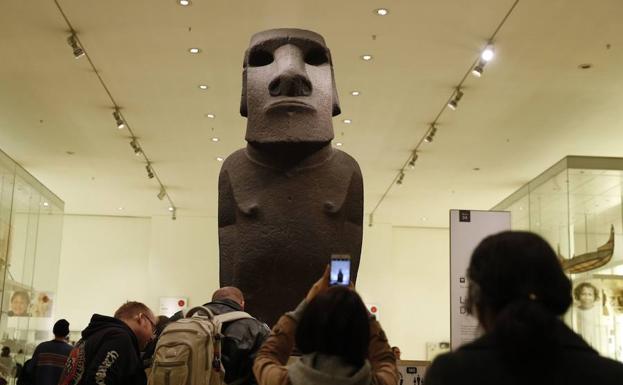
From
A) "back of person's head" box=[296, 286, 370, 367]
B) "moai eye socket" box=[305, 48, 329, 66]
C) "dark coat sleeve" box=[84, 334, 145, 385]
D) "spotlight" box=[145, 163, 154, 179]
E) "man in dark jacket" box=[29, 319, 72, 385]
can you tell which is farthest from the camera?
"spotlight" box=[145, 163, 154, 179]

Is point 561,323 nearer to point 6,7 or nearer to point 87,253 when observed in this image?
point 6,7

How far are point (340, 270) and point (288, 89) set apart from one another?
1869 mm

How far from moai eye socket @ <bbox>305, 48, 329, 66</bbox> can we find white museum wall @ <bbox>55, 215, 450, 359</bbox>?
44.4 feet

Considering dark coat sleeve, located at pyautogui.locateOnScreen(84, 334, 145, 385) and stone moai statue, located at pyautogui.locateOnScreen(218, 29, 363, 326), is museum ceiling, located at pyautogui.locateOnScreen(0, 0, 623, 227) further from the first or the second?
dark coat sleeve, located at pyautogui.locateOnScreen(84, 334, 145, 385)

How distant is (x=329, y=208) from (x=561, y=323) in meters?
3.32

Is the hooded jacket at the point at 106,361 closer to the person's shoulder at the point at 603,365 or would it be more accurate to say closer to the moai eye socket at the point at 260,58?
the moai eye socket at the point at 260,58

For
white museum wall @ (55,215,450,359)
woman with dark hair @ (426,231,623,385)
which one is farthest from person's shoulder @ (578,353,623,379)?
white museum wall @ (55,215,450,359)

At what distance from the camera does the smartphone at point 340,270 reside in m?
3.42

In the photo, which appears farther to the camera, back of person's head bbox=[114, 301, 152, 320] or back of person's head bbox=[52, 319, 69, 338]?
back of person's head bbox=[52, 319, 69, 338]

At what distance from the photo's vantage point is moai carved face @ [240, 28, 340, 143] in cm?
498

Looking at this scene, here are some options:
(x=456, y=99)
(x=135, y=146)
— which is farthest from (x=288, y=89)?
(x=135, y=146)

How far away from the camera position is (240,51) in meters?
9.42

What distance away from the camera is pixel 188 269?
1858cm

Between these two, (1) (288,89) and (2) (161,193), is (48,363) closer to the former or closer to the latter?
(1) (288,89)
